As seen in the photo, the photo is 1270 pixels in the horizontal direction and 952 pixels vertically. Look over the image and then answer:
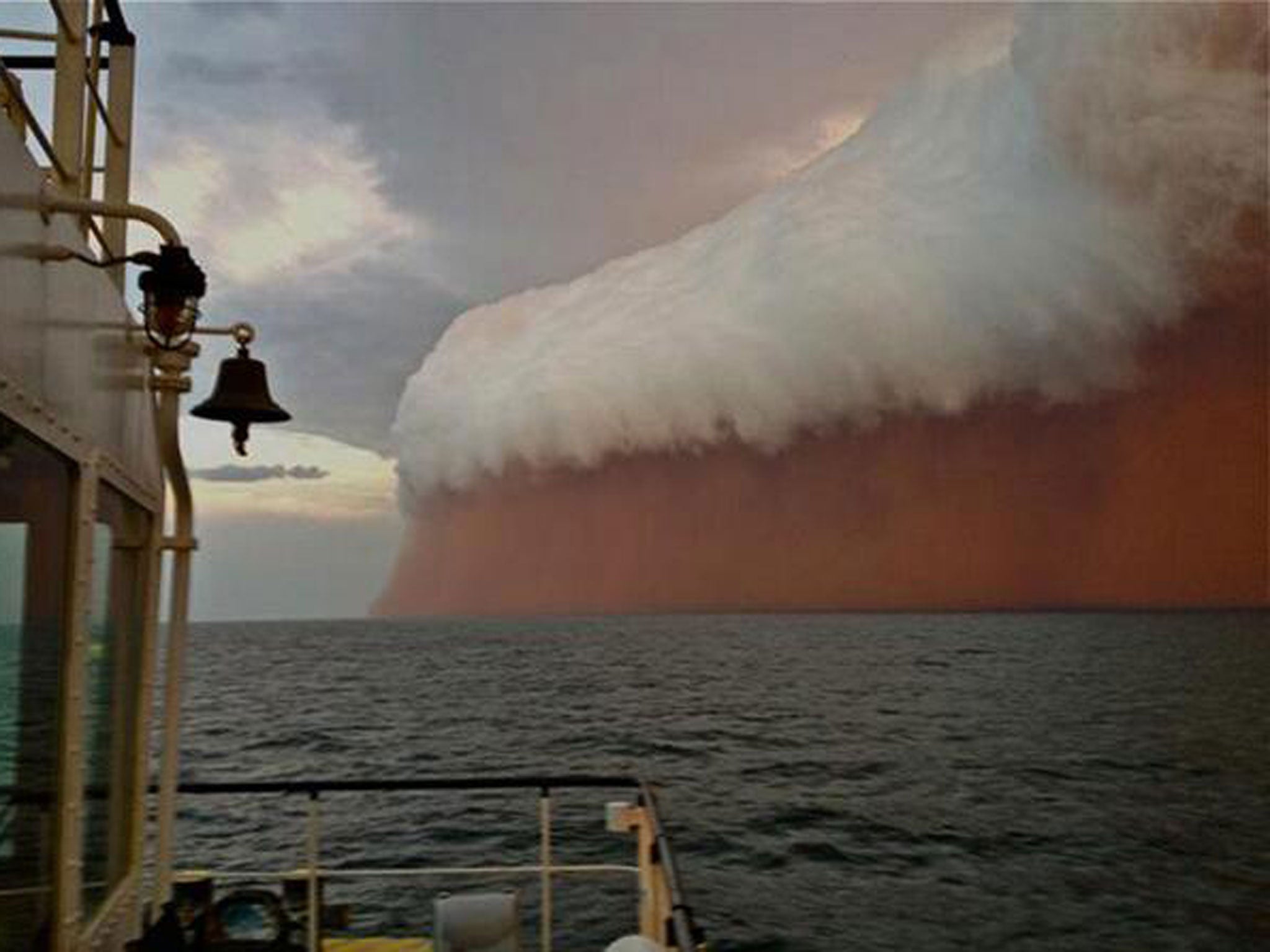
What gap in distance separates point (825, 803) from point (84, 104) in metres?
38.5

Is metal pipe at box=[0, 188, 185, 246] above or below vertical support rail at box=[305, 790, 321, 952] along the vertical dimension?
above

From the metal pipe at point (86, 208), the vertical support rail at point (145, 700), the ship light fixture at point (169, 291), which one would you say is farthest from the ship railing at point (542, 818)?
the metal pipe at point (86, 208)

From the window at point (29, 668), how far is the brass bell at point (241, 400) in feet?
4.04

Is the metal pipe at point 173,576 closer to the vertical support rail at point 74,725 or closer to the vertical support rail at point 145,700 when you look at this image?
the vertical support rail at point 145,700

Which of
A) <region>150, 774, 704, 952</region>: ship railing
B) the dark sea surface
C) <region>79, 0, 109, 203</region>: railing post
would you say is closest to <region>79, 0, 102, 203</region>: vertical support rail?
<region>79, 0, 109, 203</region>: railing post

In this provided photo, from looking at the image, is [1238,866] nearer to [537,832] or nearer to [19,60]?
[537,832]

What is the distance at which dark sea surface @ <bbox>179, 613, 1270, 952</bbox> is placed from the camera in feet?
77.4

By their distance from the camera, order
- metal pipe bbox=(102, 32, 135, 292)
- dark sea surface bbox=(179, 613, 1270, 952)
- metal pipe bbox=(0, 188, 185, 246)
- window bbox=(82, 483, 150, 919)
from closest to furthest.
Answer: metal pipe bbox=(0, 188, 185, 246)
window bbox=(82, 483, 150, 919)
metal pipe bbox=(102, 32, 135, 292)
dark sea surface bbox=(179, 613, 1270, 952)

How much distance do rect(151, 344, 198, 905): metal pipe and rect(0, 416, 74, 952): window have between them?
118 centimetres

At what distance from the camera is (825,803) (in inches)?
1560

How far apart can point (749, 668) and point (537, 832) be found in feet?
326

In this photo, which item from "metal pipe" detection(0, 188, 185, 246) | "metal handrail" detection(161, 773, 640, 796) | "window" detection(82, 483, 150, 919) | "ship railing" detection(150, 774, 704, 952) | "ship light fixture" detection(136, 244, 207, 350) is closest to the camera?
"metal pipe" detection(0, 188, 185, 246)

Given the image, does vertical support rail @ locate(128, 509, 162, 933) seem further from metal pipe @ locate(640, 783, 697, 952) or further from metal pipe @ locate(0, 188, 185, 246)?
metal pipe @ locate(640, 783, 697, 952)

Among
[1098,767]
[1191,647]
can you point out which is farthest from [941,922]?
[1191,647]
